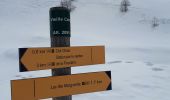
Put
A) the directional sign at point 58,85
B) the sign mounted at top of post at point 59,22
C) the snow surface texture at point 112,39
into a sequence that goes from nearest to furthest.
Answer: the directional sign at point 58,85
the sign mounted at top of post at point 59,22
the snow surface texture at point 112,39

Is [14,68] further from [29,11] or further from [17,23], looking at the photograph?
[29,11]

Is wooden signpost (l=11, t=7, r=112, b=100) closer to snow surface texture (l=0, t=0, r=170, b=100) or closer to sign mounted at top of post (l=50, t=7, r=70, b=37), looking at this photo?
sign mounted at top of post (l=50, t=7, r=70, b=37)

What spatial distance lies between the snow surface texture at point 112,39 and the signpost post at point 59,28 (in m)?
3.84

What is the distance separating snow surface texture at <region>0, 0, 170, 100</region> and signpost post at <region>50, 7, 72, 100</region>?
3.84m

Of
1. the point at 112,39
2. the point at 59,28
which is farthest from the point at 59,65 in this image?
the point at 112,39

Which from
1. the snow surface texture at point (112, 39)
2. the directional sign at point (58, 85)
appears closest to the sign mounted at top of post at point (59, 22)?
the directional sign at point (58, 85)

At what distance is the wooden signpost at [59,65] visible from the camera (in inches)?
97.5

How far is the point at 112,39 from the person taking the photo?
1855cm

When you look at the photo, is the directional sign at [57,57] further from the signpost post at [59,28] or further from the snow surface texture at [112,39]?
the snow surface texture at [112,39]

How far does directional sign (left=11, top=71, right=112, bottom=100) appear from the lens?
2426mm

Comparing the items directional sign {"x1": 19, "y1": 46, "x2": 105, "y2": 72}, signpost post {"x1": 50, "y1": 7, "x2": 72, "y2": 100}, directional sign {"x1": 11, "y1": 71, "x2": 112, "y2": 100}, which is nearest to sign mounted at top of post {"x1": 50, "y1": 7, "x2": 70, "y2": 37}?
signpost post {"x1": 50, "y1": 7, "x2": 72, "y2": 100}

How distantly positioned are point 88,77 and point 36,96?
1.66 ft

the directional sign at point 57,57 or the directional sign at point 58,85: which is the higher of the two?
the directional sign at point 57,57

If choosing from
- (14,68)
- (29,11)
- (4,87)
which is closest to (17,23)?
(29,11)
